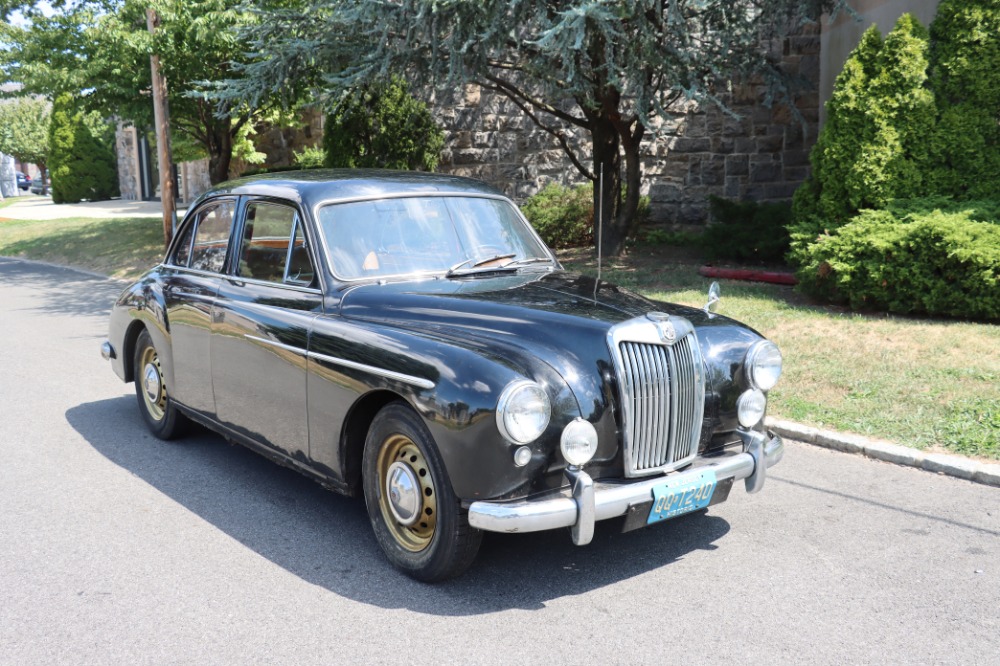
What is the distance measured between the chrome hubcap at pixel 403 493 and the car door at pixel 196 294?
1793 millimetres

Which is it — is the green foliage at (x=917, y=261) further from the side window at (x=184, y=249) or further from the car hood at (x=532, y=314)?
the side window at (x=184, y=249)

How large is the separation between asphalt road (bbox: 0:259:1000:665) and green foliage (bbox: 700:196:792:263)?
24.0ft

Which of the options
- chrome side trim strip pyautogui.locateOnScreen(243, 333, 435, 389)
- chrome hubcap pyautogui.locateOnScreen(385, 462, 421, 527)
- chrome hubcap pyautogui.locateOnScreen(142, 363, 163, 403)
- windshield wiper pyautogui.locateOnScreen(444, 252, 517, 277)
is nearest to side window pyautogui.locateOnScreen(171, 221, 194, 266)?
chrome hubcap pyautogui.locateOnScreen(142, 363, 163, 403)

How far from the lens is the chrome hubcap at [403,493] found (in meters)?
4.05

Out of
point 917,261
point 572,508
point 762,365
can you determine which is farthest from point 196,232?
point 917,261

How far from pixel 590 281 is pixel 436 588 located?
1.90 metres

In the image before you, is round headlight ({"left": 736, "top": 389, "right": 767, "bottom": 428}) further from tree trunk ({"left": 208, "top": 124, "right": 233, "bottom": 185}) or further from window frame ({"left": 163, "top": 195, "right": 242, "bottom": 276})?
tree trunk ({"left": 208, "top": 124, "right": 233, "bottom": 185})

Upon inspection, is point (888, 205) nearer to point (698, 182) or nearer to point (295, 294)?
point (698, 182)

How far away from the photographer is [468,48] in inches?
452

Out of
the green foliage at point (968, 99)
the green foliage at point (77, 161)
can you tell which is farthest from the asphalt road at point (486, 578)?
the green foliage at point (77, 161)

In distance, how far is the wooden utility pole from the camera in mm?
14898

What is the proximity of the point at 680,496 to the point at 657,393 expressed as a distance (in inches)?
18.2

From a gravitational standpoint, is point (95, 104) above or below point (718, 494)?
above

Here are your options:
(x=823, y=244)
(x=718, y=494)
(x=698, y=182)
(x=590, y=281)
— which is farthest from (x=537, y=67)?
(x=718, y=494)
